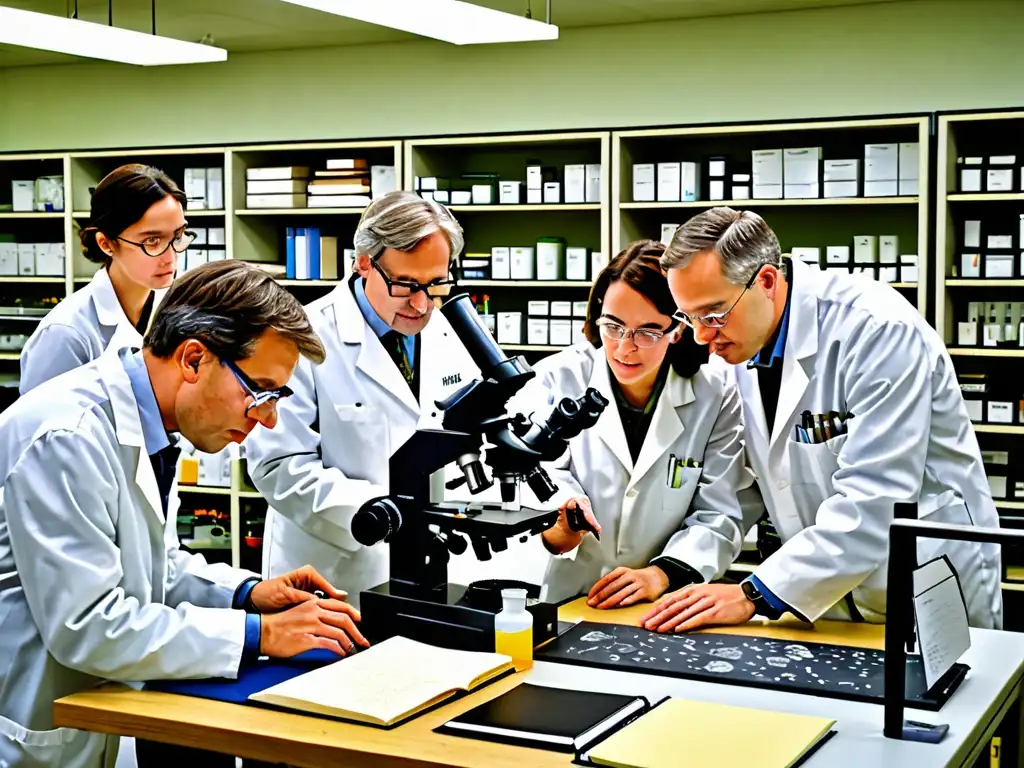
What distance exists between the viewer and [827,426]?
2.33 meters

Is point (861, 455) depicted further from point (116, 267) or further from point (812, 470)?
point (116, 267)

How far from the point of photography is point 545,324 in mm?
5594

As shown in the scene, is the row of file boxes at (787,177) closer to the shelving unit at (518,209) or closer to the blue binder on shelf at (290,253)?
the shelving unit at (518,209)

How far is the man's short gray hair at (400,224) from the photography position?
2559 mm

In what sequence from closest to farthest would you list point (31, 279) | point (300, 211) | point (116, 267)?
point (116, 267) → point (300, 211) → point (31, 279)

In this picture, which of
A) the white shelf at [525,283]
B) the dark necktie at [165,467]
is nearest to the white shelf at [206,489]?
the white shelf at [525,283]

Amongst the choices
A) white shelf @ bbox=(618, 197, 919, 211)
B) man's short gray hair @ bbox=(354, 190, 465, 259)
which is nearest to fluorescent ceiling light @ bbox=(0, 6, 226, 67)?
white shelf @ bbox=(618, 197, 919, 211)

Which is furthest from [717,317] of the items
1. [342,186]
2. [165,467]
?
[342,186]

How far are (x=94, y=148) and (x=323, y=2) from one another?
10.7 ft

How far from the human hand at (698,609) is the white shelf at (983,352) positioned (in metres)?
2.99

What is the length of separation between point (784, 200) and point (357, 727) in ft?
12.9

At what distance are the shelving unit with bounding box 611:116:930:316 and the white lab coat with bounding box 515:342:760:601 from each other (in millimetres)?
2630

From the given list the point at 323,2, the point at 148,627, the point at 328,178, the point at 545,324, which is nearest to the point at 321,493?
the point at 148,627

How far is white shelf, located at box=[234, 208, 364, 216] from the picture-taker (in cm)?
582
